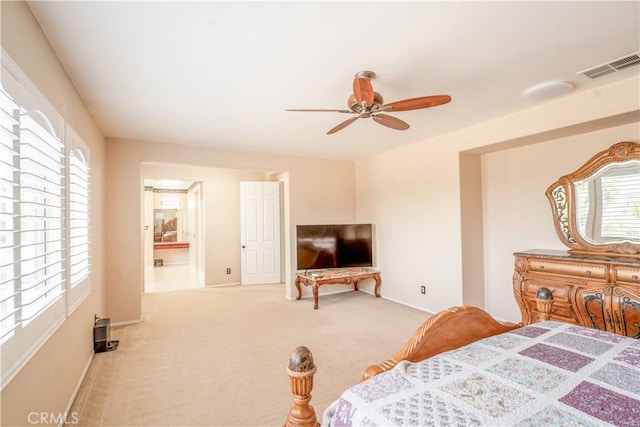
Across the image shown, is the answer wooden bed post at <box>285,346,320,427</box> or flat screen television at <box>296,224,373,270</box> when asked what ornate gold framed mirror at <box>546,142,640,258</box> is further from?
wooden bed post at <box>285,346,320,427</box>

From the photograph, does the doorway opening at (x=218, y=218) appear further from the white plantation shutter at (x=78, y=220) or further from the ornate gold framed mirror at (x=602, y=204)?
the ornate gold framed mirror at (x=602, y=204)

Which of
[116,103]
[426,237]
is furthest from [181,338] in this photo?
[426,237]

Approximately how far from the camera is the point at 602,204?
306 cm

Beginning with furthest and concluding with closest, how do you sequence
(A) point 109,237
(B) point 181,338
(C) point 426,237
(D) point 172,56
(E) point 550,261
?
1. (C) point 426,237
2. (A) point 109,237
3. (B) point 181,338
4. (E) point 550,261
5. (D) point 172,56

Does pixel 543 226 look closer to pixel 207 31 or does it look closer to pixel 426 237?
pixel 426 237

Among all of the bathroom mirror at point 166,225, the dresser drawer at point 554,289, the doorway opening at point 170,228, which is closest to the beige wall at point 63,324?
the dresser drawer at point 554,289

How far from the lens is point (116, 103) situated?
285 centimetres

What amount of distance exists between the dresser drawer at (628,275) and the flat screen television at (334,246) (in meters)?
3.15

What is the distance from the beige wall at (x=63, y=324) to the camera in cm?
139

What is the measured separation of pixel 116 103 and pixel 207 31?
1.64 m

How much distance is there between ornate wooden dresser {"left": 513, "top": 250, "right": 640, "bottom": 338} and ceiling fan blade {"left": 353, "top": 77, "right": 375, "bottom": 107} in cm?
189

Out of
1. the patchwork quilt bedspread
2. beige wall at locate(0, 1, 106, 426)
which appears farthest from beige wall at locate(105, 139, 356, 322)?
the patchwork quilt bedspread

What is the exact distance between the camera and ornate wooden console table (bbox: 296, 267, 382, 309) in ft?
15.4

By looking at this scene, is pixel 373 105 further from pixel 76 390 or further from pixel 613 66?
pixel 76 390
